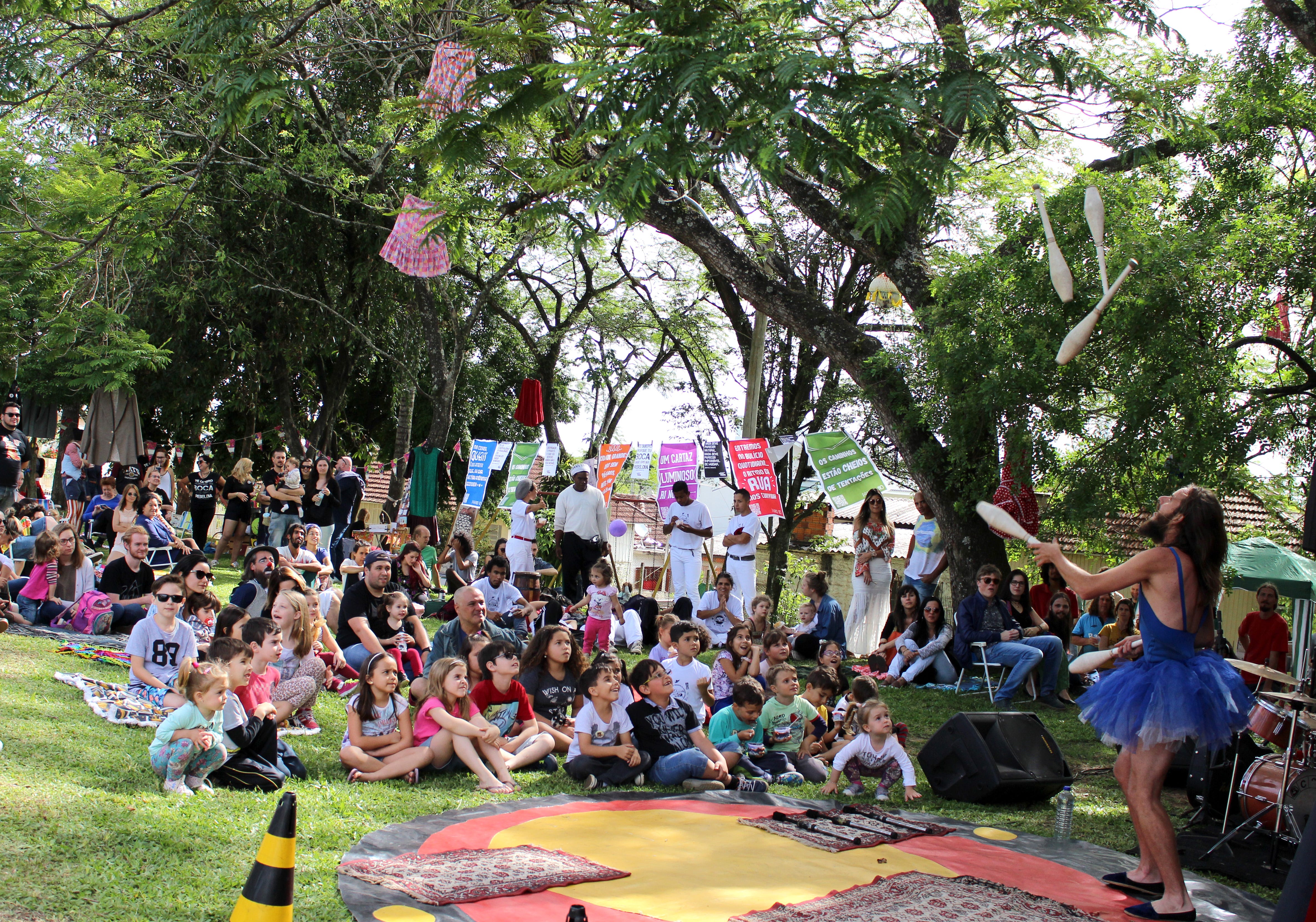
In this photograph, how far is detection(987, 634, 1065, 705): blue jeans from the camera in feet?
29.6

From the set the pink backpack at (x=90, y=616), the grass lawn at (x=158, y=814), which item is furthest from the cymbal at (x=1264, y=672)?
the pink backpack at (x=90, y=616)

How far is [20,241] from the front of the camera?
33.5 ft

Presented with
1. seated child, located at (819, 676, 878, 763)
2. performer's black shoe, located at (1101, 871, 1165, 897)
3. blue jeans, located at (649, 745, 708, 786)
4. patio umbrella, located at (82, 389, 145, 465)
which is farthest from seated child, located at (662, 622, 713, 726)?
patio umbrella, located at (82, 389, 145, 465)

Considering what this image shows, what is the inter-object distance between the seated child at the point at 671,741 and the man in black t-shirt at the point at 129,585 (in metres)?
Result: 5.05

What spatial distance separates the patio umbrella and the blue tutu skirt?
44.4ft

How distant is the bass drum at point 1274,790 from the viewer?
4.89 meters

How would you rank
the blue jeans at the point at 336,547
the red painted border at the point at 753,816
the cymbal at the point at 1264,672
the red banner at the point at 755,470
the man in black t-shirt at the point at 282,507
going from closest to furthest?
the red painted border at the point at 753,816 → the cymbal at the point at 1264,672 → the man in black t-shirt at the point at 282,507 → the red banner at the point at 755,470 → the blue jeans at the point at 336,547

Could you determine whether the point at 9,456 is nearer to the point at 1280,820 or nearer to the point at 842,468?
the point at 842,468

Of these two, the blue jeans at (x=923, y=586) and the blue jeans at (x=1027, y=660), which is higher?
the blue jeans at (x=923, y=586)

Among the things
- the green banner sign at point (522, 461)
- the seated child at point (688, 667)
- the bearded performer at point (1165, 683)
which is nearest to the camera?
the bearded performer at point (1165, 683)

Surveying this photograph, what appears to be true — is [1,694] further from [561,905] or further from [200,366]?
[200,366]

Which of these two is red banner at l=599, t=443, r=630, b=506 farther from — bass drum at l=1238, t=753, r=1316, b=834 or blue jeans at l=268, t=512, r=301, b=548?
bass drum at l=1238, t=753, r=1316, b=834

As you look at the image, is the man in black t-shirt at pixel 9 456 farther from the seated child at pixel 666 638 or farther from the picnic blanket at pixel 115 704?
the seated child at pixel 666 638

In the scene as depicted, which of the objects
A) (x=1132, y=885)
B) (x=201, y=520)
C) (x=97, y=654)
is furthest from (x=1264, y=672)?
(x=201, y=520)
